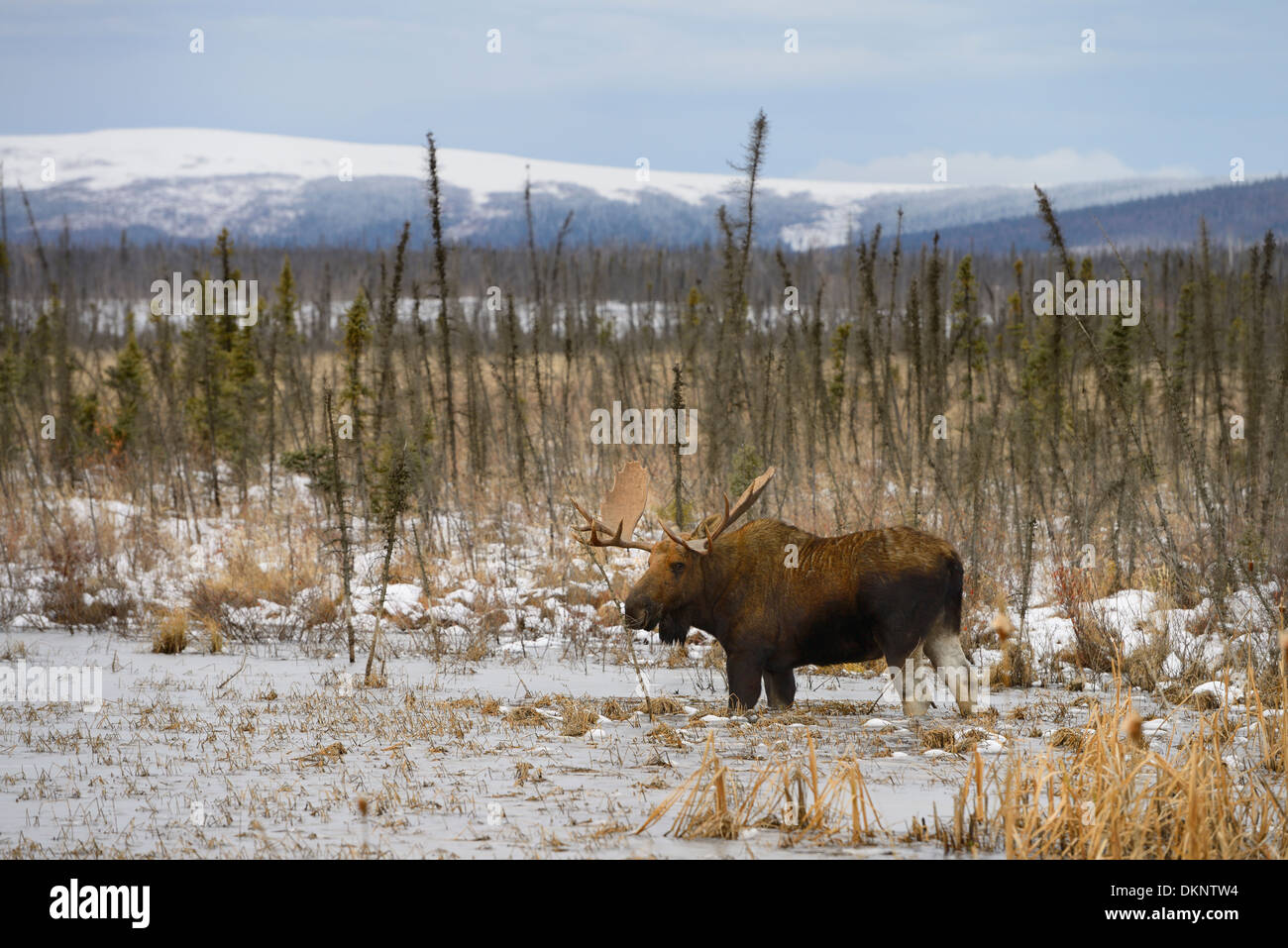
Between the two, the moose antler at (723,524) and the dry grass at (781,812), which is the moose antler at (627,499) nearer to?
the moose antler at (723,524)

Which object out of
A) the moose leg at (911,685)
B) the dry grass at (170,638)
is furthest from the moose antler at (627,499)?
the dry grass at (170,638)

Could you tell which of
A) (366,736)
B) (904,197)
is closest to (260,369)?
(366,736)

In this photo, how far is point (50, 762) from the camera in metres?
6.29

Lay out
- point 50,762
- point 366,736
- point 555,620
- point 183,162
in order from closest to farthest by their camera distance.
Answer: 1. point 50,762
2. point 366,736
3. point 555,620
4. point 183,162

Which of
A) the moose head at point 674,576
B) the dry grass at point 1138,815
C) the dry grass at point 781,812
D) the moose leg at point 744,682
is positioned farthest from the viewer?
the moose head at point 674,576

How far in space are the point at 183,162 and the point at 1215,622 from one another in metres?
201

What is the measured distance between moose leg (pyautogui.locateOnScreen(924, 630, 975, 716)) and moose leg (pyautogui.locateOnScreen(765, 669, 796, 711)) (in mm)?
835

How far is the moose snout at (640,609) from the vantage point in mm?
7910

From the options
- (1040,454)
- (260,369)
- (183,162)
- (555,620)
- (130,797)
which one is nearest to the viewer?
(130,797)

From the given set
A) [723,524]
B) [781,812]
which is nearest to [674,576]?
[723,524]

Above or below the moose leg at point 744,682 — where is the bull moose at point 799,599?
above

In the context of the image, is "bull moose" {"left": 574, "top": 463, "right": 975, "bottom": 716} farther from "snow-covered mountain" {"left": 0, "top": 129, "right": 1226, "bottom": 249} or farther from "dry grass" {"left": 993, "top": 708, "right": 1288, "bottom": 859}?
"snow-covered mountain" {"left": 0, "top": 129, "right": 1226, "bottom": 249}

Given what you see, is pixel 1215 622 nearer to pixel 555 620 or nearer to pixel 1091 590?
pixel 1091 590

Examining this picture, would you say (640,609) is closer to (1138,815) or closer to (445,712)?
(445,712)
